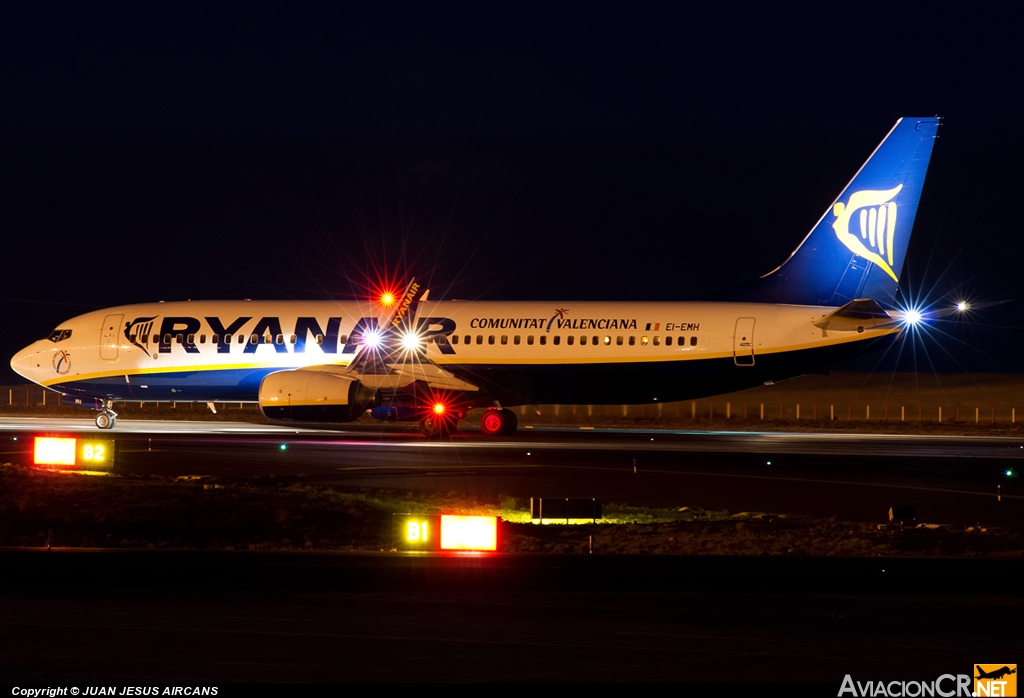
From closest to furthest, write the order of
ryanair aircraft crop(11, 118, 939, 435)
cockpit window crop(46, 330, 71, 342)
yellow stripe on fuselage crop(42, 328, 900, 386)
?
yellow stripe on fuselage crop(42, 328, 900, 386)
ryanair aircraft crop(11, 118, 939, 435)
cockpit window crop(46, 330, 71, 342)

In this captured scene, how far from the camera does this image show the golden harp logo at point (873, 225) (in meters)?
41.8

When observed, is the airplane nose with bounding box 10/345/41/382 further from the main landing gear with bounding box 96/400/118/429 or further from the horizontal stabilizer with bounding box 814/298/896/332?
the horizontal stabilizer with bounding box 814/298/896/332

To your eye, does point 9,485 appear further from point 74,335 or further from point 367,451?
point 74,335

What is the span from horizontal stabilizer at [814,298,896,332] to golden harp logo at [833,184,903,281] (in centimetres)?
270

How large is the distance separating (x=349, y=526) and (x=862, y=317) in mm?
23471

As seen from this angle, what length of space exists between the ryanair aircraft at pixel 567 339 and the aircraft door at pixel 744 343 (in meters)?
0.03

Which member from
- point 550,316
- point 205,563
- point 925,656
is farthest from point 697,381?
point 925,656

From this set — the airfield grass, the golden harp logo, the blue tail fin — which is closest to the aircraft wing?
the blue tail fin

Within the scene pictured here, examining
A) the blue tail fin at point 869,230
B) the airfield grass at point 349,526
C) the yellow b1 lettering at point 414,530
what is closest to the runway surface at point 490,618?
the yellow b1 lettering at point 414,530

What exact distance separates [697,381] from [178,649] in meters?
32.4

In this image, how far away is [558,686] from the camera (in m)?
9.09

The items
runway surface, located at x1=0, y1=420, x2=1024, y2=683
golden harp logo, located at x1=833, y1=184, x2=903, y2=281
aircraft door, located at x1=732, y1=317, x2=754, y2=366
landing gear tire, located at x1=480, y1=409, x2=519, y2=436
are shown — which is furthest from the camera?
landing gear tire, located at x1=480, y1=409, x2=519, y2=436

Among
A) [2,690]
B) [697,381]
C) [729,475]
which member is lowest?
[2,690]

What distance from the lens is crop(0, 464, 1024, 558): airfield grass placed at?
59.1 ft
